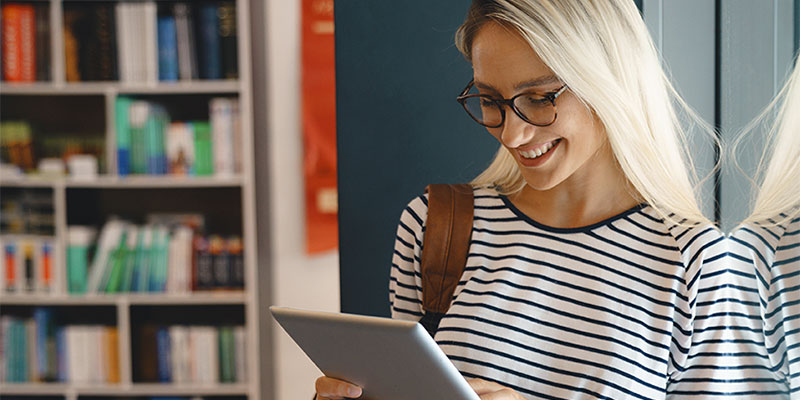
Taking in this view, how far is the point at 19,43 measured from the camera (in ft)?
9.40

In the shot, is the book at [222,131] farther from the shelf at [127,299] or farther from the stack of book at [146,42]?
the shelf at [127,299]

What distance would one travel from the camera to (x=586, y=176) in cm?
110

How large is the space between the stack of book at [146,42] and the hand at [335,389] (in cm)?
210

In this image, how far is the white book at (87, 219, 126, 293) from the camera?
9.45ft

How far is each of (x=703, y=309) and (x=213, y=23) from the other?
240 centimetres

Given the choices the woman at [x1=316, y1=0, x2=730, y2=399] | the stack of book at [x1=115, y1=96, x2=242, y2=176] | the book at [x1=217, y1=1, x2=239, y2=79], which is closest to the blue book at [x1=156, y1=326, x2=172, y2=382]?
the stack of book at [x1=115, y1=96, x2=242, y2=176]

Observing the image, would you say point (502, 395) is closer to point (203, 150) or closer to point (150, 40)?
point (203, 150)

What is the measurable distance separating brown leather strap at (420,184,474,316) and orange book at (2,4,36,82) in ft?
7.69

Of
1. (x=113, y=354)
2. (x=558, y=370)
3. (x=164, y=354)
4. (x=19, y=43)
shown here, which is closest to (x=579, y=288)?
(x=558, y=370)

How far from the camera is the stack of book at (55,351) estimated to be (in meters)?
2.94

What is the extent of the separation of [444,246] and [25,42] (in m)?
2.42

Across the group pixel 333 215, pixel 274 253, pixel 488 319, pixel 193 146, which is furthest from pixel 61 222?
pixel 488 319

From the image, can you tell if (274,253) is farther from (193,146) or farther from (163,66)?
(163,66)

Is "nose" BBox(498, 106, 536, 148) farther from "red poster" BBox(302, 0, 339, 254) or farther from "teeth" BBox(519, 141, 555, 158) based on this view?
"red poster" BBox(302, 0, 339, 254)
